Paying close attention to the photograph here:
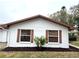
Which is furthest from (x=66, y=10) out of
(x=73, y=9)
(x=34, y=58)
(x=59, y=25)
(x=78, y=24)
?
(x=34, y=58)

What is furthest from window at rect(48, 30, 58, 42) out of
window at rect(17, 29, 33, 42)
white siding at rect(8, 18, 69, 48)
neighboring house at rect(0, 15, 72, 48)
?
window at rect(17, 29, 33, 42)

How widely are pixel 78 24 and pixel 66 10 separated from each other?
1170 centimetres

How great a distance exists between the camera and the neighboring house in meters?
18.0

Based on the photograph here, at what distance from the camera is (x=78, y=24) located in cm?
5259

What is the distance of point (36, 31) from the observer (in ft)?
59.8

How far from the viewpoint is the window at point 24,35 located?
18.1 metres

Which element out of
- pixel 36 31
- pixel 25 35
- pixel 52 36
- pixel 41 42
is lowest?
pixel 41 42

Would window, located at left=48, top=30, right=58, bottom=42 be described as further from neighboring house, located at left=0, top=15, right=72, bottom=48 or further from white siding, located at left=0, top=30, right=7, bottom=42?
white siding, located at left=0, top=30, right=7, bottom=42

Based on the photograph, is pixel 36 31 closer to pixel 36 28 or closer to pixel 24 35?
pixel 36 28

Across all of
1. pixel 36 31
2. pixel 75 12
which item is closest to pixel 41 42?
pixel 36 31

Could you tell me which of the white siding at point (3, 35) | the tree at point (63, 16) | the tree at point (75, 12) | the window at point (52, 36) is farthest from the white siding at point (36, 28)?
the tree at point (63, 16)

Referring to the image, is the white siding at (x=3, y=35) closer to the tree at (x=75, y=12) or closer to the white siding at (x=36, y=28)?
the white siding at (x=36, y=28)

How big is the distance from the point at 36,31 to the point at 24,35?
60.2 inches

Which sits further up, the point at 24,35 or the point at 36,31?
the point at 36,31
